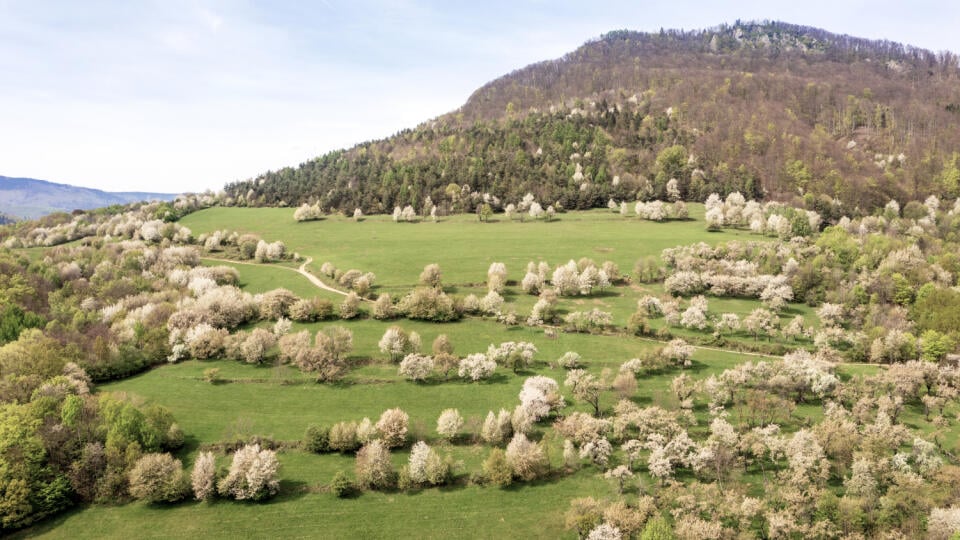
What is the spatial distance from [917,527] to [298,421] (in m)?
72.9

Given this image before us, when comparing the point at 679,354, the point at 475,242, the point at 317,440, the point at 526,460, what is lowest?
the point at 317,440

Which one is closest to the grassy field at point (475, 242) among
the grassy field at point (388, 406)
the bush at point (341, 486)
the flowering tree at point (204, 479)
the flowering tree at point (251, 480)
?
the grassy field at point (388, 406)

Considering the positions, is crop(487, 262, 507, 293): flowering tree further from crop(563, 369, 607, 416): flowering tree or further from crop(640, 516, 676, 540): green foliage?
crop(640, 516, 676, 540): green foliage

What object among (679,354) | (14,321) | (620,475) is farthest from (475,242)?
(620,475)

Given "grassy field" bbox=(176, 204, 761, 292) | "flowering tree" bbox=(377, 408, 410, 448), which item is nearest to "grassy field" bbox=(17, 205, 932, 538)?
"grassy field" bbox=(176, 204, 761, 292)

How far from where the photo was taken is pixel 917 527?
47406 millimetres

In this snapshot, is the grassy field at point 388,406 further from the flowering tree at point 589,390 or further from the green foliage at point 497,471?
the flowering tree at point 589,390

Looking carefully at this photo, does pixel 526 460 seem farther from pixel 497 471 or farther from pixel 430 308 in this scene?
pixel 430 308

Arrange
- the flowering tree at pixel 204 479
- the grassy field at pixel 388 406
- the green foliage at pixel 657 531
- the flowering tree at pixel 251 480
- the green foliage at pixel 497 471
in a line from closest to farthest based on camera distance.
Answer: the green foliage at pixel 657 531 → the grassy field at pixel 388 406 → the flowering tree at pixel 251 480 → the flowering tree at pixel 204 479 → the green foliage at pixel 497 471

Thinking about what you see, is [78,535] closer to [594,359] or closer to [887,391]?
[594,359]

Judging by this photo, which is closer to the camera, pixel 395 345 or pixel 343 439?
pixel 343 439

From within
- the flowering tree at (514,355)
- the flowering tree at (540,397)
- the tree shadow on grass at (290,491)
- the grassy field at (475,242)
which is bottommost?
the tree shadow on grass at (290,491)

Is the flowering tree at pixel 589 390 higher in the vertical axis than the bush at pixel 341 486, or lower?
higher

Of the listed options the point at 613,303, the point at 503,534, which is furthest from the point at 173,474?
the point at 613,303
